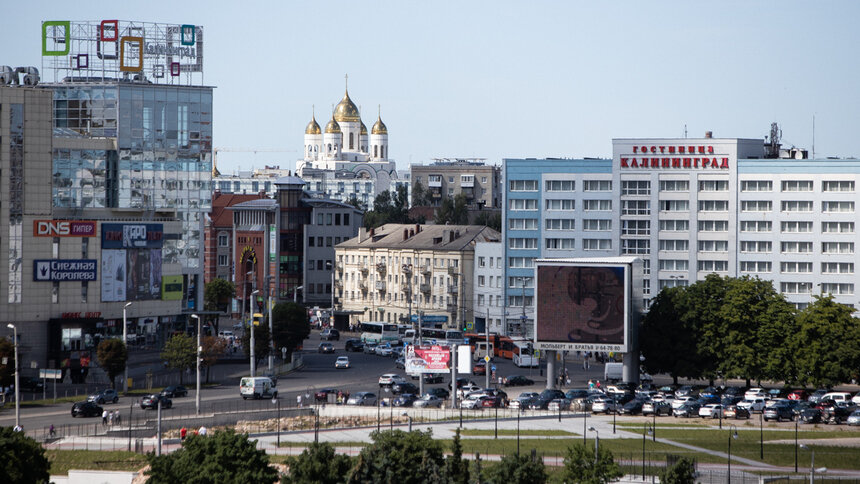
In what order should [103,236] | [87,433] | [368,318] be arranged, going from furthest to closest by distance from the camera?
[368,318] < [103,236] < [87,433]

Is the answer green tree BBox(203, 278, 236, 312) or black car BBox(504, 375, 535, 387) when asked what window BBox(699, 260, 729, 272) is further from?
green tree BBox(203, 278, 236, 312)

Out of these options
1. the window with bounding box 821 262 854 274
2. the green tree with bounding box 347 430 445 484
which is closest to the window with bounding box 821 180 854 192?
the window with bounding box 821 262 854 274

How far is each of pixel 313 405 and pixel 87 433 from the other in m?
19.1

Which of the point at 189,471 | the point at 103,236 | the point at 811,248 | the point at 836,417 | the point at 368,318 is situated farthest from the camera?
the point at 368,318

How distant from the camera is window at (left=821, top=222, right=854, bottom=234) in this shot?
13688cm

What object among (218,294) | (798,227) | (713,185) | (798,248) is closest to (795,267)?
(798,248)

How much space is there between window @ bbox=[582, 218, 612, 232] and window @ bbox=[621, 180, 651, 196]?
3.97 m

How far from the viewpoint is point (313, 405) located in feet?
331

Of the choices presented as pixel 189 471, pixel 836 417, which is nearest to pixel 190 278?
pixel 836 417

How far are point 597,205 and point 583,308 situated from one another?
37.3m

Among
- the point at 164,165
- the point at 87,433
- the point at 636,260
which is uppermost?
the point at 164,165

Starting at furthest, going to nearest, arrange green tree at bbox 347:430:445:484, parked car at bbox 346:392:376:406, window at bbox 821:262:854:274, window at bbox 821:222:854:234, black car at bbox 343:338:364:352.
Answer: black car at bbox 343:338:364:352 < window at bbox 821:222:854:234 < window at bbox 821:262:854:274 < parked car at bbox 346:392:376:406 < green tree at bbox 347:430:445:484

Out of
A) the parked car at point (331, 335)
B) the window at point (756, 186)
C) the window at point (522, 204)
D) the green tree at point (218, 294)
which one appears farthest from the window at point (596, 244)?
the green tree at point (218, 294)

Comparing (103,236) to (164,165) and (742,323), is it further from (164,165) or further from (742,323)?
(742,323)
